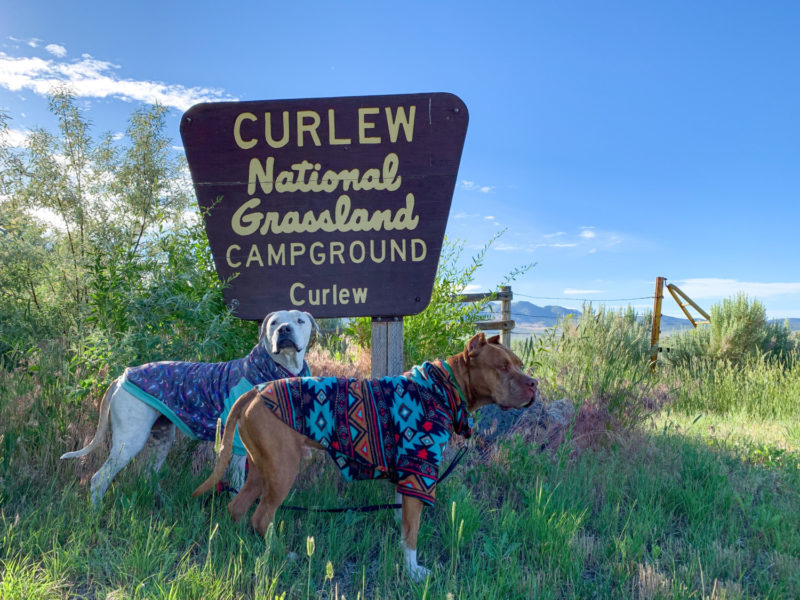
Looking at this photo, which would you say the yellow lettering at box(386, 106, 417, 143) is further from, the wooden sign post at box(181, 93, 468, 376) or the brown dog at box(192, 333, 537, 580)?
the brown dog at box(192, 333, 537, 580)

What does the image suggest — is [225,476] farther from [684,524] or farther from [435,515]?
[684,524]

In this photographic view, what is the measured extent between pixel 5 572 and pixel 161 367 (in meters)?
1.32

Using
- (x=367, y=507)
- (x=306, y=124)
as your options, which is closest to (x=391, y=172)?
(x=306, y=124)

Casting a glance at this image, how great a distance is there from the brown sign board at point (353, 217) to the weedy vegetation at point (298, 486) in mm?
463

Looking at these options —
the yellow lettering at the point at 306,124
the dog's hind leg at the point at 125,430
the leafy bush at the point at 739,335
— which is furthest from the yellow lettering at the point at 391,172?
the leafy bush at the point at 739,335

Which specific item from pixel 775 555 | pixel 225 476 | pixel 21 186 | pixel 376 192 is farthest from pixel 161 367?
pixel 21 186

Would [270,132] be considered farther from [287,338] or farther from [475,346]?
[475,346]

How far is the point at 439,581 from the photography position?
2891mm

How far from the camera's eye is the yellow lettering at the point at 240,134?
5.25 m

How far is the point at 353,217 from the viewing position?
5.16 metres

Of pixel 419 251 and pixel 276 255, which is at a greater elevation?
pixel 419 251

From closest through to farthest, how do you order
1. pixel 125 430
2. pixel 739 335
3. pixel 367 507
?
pixel 367 507
pixel 125 430
pixel 739 335

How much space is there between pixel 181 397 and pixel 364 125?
3.00 m

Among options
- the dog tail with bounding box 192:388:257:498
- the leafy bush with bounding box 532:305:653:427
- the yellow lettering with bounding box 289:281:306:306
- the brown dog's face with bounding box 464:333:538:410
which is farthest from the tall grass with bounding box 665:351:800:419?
the dog tail with bounding box 192:388:257:498
